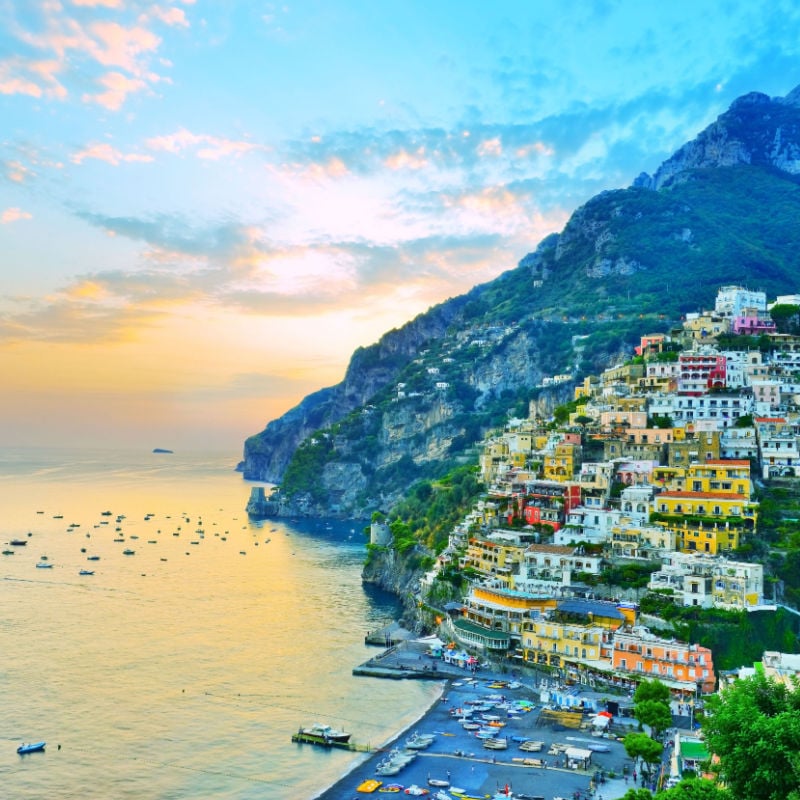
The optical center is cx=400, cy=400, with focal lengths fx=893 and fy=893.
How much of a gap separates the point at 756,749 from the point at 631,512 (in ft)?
156

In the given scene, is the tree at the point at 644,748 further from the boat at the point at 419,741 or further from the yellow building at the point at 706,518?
the yellow building at the point at 706,518

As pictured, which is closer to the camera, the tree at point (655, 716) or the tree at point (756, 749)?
the tree at point (756, 749)

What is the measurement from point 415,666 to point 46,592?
50853 millimetres

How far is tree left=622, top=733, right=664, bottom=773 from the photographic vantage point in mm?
48125

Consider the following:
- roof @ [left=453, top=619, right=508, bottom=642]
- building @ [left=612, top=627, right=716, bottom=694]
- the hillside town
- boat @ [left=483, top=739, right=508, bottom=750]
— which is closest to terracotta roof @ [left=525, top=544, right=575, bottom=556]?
the hillside town

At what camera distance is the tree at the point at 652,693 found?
56.1m

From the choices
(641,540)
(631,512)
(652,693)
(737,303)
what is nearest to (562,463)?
(631,512)

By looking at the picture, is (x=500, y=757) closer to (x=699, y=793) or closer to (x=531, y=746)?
(x=531, y=746)

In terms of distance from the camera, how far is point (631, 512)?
7919 cm

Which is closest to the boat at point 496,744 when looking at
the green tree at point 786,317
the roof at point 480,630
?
the roof at point 480,630

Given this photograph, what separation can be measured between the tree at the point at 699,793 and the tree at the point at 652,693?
22.7m

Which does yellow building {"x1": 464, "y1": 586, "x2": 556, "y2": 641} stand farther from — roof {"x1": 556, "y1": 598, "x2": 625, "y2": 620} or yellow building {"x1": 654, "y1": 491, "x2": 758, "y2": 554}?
yellow building {"x1": 654, "y1": 491, "x2": 758, "y2": 554}

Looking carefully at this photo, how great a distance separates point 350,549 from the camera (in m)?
145

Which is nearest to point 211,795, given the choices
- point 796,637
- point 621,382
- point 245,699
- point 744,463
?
point 245,699
